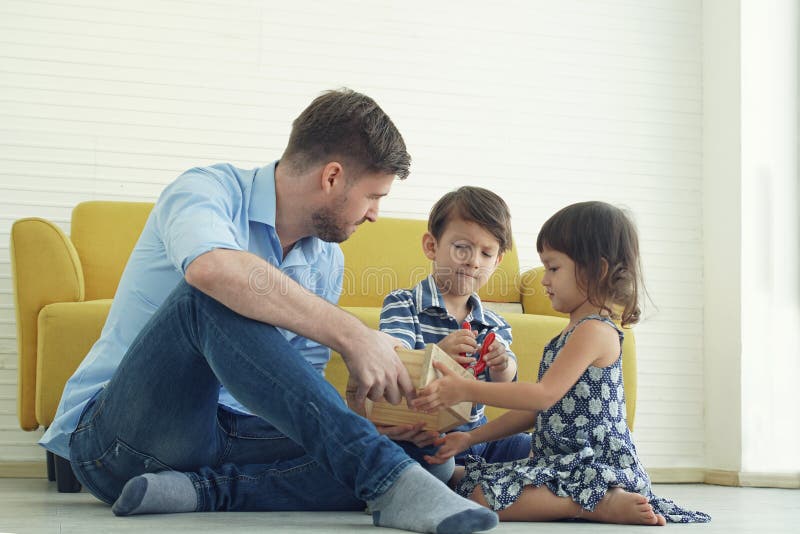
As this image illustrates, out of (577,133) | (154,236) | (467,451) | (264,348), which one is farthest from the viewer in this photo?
(577,133)

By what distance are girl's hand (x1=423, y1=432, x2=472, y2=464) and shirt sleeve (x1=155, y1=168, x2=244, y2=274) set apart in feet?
2.14

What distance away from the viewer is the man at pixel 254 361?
1377 millimetres

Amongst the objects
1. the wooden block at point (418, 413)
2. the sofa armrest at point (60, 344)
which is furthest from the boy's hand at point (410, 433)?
the sofa armrest at point (60, 344)

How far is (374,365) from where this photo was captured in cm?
150

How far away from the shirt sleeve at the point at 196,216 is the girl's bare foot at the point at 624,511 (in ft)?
3.00

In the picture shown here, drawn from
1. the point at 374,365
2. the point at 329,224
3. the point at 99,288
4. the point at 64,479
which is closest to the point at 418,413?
the point at 374,365

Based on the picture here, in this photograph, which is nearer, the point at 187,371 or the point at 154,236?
the point at 187,371

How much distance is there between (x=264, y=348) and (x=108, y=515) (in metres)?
0.53

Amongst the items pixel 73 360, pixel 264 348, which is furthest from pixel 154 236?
pixel 73 360

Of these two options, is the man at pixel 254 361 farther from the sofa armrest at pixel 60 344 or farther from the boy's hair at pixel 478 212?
the sofa armrest at pixel 60 344

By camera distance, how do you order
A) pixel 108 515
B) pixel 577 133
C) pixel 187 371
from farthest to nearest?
pixel 577 133, pixel 108 515, pixel 187 371

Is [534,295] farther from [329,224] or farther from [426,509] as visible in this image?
[426,509]

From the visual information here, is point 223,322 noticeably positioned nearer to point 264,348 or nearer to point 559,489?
point 264,348

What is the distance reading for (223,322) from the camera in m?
1.43
